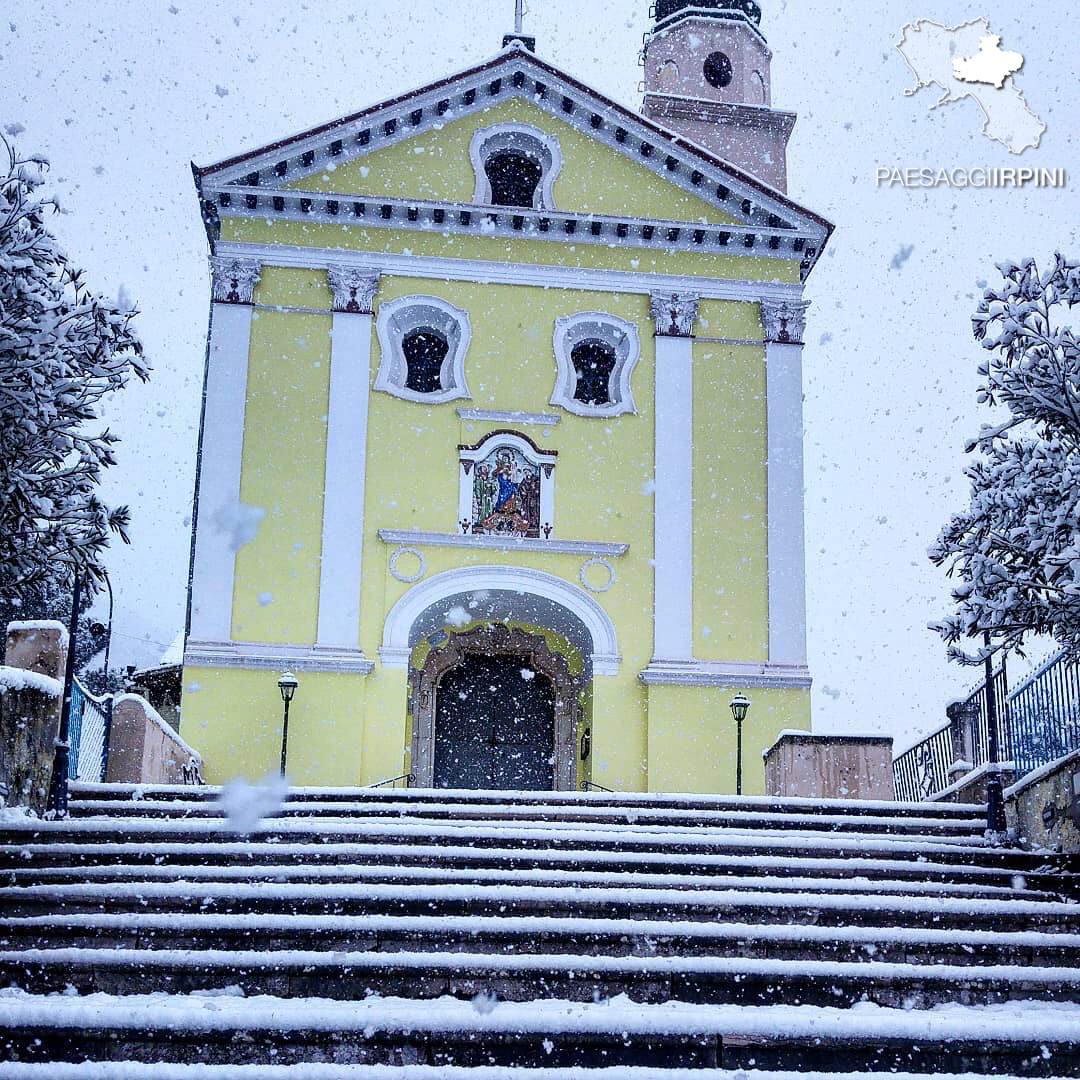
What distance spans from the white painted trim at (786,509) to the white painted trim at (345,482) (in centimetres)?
607

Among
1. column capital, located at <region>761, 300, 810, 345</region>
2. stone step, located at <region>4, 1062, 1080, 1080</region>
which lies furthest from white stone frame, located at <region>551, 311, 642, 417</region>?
stone step, located at <region>4, 1062, 1080, 1080</region>

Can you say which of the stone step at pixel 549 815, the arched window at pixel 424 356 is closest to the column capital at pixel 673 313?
the arched window at pixel 424 356

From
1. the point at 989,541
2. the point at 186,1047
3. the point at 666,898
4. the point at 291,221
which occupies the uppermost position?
the point at 291,221

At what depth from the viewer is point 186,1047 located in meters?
7.12

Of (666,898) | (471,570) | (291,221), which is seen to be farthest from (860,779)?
(291,221)

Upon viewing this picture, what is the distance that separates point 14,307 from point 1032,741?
954 centimetres

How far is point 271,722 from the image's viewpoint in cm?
1953

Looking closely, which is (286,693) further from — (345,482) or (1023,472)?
(1023,472)

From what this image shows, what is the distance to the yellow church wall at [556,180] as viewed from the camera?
858 inches

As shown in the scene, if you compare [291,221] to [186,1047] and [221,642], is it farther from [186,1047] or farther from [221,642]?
[186,1047]

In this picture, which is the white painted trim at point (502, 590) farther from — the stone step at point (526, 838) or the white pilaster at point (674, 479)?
the stone step at point (526, 838)

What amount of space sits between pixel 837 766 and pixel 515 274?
10244 millimetres

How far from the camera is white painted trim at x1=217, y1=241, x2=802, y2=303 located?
2142cm

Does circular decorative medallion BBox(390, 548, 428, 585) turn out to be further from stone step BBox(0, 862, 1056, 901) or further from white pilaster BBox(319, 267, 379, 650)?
stone step BBox(0, 862, 1056, 901)
